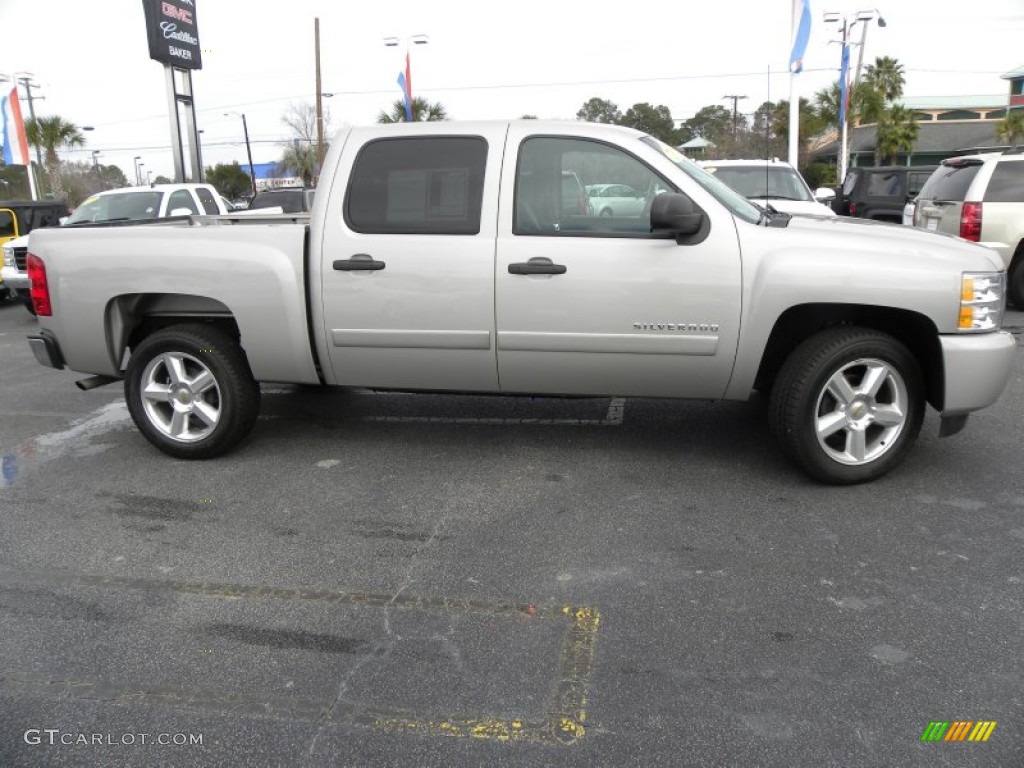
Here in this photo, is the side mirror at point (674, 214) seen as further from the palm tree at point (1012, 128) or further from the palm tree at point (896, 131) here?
the palm tree at point (1012, 128)

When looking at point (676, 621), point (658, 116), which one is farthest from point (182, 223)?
point (658, 116)

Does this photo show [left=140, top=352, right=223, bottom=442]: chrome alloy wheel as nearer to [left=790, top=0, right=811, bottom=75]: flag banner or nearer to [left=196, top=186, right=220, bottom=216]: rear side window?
[left=196, top=186, right=220, bottom=216]: rear side window

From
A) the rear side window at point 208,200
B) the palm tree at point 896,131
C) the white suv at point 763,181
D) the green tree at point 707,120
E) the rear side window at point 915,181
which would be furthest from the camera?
the green tree at point 707,120

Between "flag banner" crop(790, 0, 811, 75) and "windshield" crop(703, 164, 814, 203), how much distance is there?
682cm

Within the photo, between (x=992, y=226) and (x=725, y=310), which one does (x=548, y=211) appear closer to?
(x=725, y=310)

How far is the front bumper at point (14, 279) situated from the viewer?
1178cm

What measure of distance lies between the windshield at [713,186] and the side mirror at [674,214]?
1.08 ft

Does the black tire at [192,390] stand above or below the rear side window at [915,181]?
below

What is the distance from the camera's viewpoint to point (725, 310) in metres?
4.27

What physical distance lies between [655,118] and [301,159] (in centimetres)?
2848

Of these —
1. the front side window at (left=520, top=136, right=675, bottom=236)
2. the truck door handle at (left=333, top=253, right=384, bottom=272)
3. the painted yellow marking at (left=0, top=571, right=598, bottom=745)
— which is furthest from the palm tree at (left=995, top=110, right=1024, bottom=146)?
the painted yellow marking at (left=0, top=571, right=598, bottom=745)

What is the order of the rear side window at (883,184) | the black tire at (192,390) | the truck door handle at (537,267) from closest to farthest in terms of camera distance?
the truck door handle at (537,267) < the black tire at (192,390) < the rear side window at (883,184)

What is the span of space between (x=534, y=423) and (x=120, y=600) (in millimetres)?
2918

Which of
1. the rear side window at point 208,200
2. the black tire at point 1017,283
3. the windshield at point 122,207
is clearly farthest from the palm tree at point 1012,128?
the windshield at point 122,207
